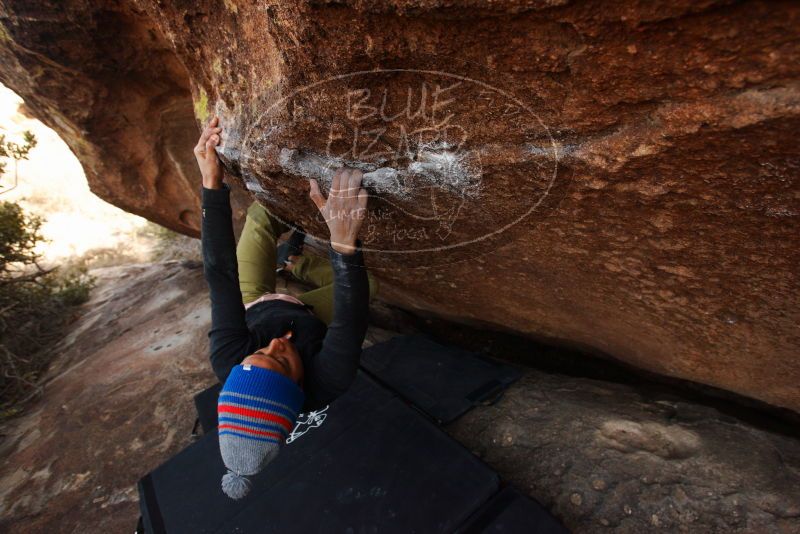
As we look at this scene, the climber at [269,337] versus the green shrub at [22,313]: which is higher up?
the climber at [269,337]

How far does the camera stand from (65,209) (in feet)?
40.0

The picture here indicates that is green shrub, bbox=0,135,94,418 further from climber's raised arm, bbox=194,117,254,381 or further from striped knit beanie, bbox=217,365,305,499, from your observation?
striped knit beanie, bbox=217,365,305,499

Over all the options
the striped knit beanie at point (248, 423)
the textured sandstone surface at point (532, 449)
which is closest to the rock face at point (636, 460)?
the textured sandstone surface at point (532, 449)

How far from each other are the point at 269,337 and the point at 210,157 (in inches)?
35.5

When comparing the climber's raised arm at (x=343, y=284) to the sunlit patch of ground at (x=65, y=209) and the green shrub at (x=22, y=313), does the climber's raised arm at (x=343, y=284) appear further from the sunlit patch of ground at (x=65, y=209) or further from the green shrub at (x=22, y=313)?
the sunlit patch of ground at (x=65, y=209)

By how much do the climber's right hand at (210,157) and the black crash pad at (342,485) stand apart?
1433 mm

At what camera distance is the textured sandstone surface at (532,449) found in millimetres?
1745

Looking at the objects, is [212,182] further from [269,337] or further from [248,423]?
[248,423]

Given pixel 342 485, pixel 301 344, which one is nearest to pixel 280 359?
pixel 301 344

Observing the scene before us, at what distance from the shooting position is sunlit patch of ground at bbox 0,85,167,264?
9.91 m

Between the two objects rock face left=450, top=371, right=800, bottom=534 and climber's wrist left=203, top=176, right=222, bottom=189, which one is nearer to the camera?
rock face left=450, top=371, right=800, bottom=534

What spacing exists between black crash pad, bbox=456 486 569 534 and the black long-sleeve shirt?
2.61ft

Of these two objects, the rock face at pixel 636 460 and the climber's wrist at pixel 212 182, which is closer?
the rock face at pixel 636 460

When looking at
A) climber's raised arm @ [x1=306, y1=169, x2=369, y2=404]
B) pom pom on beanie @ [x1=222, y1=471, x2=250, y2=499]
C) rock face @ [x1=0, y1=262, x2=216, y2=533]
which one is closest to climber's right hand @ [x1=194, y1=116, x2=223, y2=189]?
climber's raised arm @ [x1=306, y1=169, x2=369, y2=404]
